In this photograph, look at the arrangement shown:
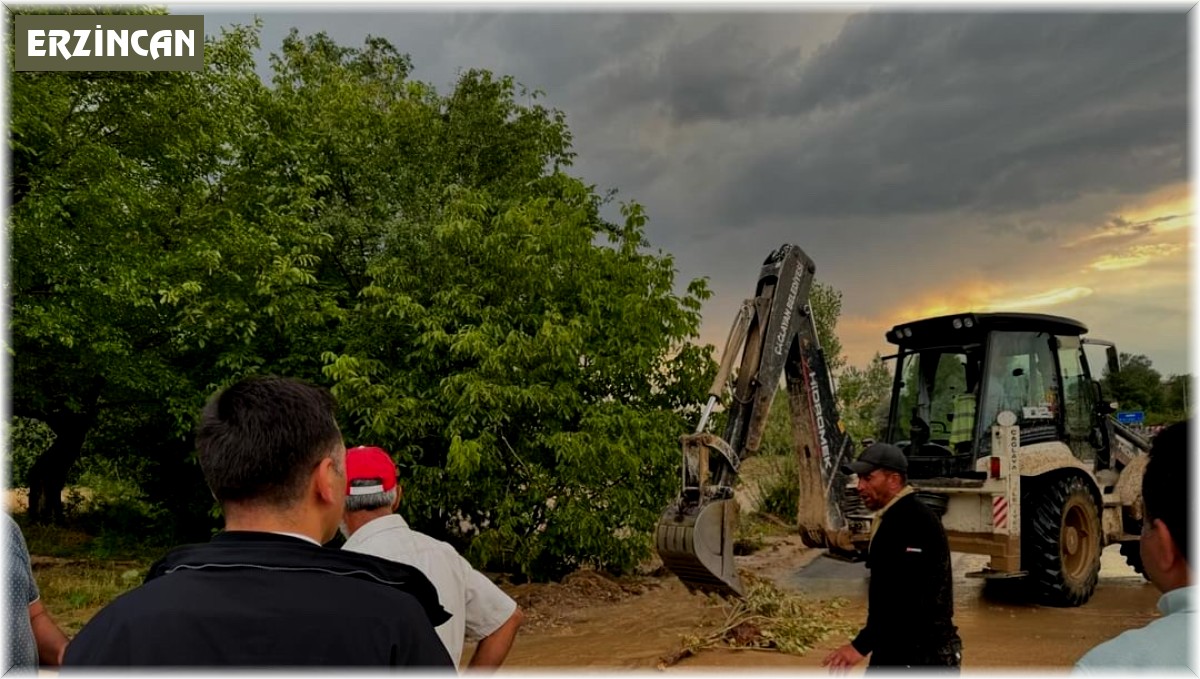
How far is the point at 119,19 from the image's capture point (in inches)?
395

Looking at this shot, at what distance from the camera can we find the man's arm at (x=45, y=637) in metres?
3.07

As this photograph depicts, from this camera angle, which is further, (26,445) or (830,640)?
(26,445)

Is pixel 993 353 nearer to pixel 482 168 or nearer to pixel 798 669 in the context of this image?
pixel 798 669

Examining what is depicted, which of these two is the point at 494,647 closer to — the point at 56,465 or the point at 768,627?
the point at 768,627

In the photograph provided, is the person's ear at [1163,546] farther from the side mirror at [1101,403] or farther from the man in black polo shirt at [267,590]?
the side mirror at [1101,403]

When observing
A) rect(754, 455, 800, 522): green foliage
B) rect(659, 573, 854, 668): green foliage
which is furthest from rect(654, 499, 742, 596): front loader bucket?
rect(754, 455, 800, 522): green foliage

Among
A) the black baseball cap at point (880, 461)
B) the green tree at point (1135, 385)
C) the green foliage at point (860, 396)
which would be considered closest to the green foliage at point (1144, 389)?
the green tree at point (1135, 385)

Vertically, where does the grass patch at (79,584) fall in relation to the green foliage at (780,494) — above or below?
below

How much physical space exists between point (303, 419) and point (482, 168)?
13538 millimetres

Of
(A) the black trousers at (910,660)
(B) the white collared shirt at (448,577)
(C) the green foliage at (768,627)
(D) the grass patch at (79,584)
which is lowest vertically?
(D) the grass patch at (79,584)

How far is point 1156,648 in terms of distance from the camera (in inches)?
64.3

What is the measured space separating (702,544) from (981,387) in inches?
163

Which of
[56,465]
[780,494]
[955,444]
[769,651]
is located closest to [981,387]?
[955,444]

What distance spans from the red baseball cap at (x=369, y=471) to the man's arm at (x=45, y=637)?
3.75 ft
